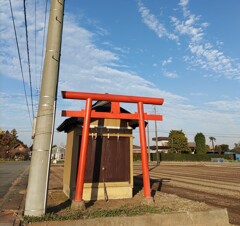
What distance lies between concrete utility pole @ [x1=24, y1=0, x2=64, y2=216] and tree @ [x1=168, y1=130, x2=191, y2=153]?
70.7 m

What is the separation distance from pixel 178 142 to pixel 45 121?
71210mm

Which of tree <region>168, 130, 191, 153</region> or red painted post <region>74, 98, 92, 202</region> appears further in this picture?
tree <region>168, 130, 191, 153</region>

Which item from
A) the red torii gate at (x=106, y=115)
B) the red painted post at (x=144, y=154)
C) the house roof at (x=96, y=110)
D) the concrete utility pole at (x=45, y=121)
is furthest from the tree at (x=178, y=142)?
the concrete utility pole at (x=45, y=121)

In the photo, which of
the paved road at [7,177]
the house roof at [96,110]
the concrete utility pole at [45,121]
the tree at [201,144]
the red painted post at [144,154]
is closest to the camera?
the concrete utility pole at [45,121]

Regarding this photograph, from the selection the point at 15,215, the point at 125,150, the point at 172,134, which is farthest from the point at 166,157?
the point at 15,215

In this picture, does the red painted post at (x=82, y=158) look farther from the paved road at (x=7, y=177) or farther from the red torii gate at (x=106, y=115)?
the paved road at (x=7, y=177)

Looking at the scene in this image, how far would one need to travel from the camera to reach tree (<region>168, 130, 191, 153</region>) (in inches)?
2933

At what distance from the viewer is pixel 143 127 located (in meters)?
9.23

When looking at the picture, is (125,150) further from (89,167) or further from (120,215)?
(120,215)

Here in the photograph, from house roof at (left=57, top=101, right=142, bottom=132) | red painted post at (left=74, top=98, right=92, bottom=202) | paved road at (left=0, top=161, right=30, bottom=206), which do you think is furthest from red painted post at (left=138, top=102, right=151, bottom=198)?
paved road at (left=0, top=161, right=30, bottom=206)

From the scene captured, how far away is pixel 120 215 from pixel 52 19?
223 inches

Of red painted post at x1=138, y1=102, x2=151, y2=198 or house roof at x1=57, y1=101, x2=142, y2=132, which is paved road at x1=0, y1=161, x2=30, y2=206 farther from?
red painted post at x1=138, y1=102, x2=151, y2=198

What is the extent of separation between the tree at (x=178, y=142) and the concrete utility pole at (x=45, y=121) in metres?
70.7

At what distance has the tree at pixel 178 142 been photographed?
74.5 meters
